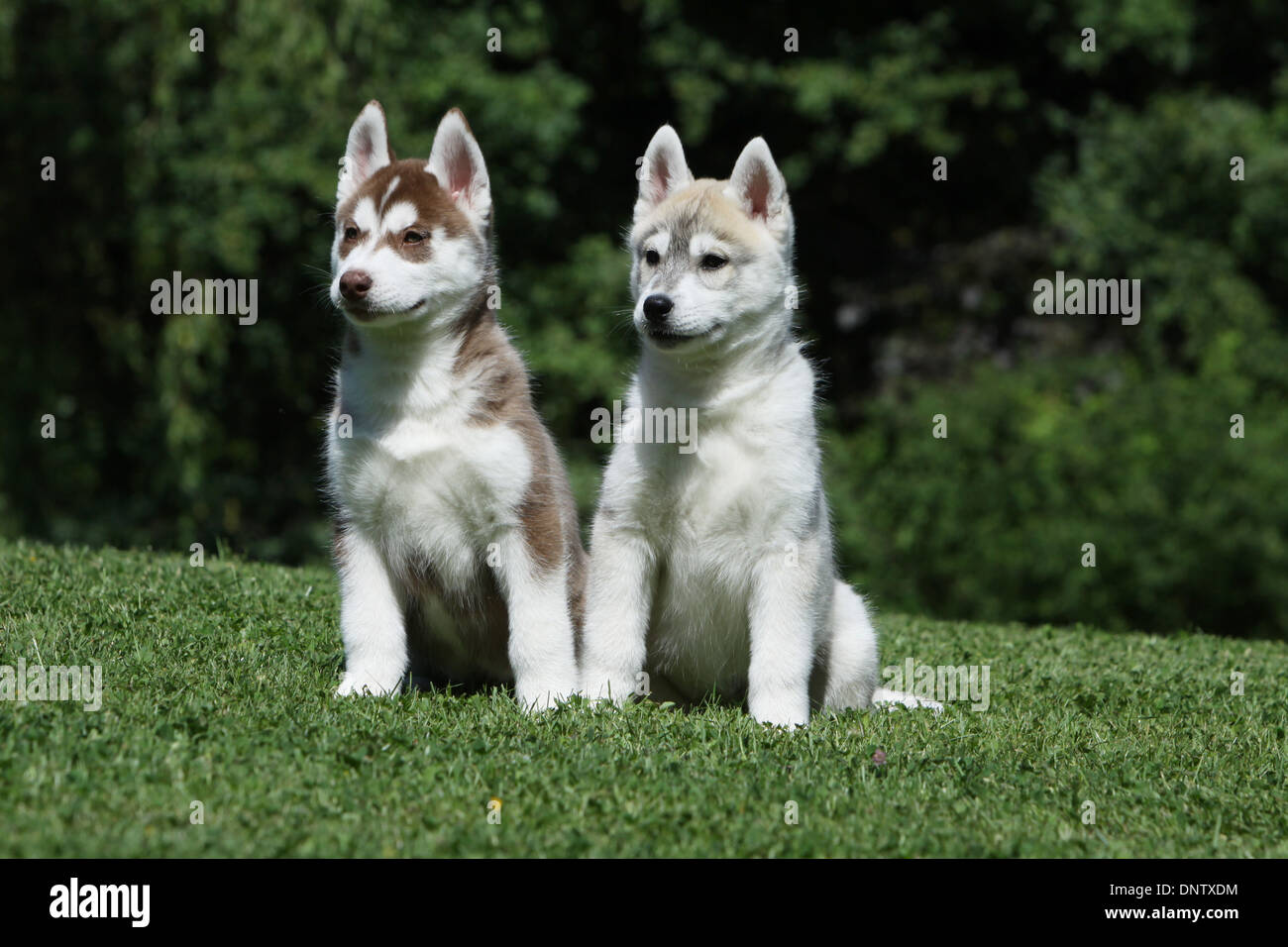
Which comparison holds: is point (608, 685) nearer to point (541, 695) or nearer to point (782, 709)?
point (541, 695)

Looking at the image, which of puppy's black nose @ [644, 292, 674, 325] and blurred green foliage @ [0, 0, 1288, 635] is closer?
puppy's black nose @ [644, 292, 674, 325]

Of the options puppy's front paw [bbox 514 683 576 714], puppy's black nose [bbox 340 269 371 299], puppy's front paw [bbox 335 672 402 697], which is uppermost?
puppy's black nose [bbox 340 269 371 299]

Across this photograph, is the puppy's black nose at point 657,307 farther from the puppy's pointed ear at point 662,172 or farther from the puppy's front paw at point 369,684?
the puppy's front paw at point 369,684

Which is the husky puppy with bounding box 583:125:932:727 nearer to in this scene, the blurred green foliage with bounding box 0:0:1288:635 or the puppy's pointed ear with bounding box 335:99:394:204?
the puppy's pointed ear with bounding box 335:99:394:204

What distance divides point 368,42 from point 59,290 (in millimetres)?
4252

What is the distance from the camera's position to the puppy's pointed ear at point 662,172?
6.83 metres

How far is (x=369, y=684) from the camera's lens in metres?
6.22

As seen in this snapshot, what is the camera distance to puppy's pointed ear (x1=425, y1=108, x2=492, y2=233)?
21.5 ft

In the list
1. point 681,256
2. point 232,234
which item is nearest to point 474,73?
A: point 232,234

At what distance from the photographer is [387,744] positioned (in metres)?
5.38

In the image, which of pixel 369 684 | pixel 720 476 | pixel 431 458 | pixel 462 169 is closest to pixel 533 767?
pixel 369 684

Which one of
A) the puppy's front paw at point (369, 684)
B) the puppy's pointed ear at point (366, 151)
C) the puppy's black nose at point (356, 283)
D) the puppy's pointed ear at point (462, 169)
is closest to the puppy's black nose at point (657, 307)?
the puppy's pointed ear at point (462, 169)

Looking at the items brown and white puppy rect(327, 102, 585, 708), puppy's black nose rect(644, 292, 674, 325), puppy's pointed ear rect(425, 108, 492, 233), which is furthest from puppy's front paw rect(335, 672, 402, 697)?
puppy's pointed ear rect(425, 108, 492, 233)

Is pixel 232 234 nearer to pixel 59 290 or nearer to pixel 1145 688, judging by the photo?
pixel 59 290
